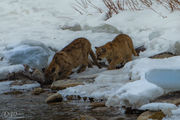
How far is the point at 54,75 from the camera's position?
7805mm

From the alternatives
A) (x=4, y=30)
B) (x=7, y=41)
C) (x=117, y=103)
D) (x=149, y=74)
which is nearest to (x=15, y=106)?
(x=117, y=103)

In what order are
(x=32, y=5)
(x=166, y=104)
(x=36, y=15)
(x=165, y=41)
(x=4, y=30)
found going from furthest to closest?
1. (x=32, y=5)
2. (x=36, y=15)
3. (x=4, y=30)
4. (x=165, y=41)
5. (x=166, y=104)

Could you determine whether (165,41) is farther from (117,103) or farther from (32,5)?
(32,5)

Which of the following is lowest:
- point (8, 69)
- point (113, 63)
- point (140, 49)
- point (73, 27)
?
point (113, 63)

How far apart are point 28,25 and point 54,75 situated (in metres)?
5.26

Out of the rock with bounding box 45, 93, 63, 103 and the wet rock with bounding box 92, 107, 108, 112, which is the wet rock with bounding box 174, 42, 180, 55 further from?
the wet rock with bounding box 92, 107, 108, 112

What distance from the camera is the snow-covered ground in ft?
18.0

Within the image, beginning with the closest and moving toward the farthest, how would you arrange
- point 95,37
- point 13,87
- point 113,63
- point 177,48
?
point 13,87 → point 177,48 → point 113,63 → point 95,37

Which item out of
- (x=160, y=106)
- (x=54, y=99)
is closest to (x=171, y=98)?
(x=160, y=106)

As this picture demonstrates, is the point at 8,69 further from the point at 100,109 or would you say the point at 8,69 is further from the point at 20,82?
the point at 100,109

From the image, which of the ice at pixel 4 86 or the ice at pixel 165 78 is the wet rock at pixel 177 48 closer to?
the ice at pixel 165 78

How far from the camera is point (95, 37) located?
10.4 metres

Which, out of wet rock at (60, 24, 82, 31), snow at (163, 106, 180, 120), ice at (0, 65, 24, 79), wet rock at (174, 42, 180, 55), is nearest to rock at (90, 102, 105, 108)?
snow at (163, 106, 180, 120)

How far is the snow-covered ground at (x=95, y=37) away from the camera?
549 centimetres
